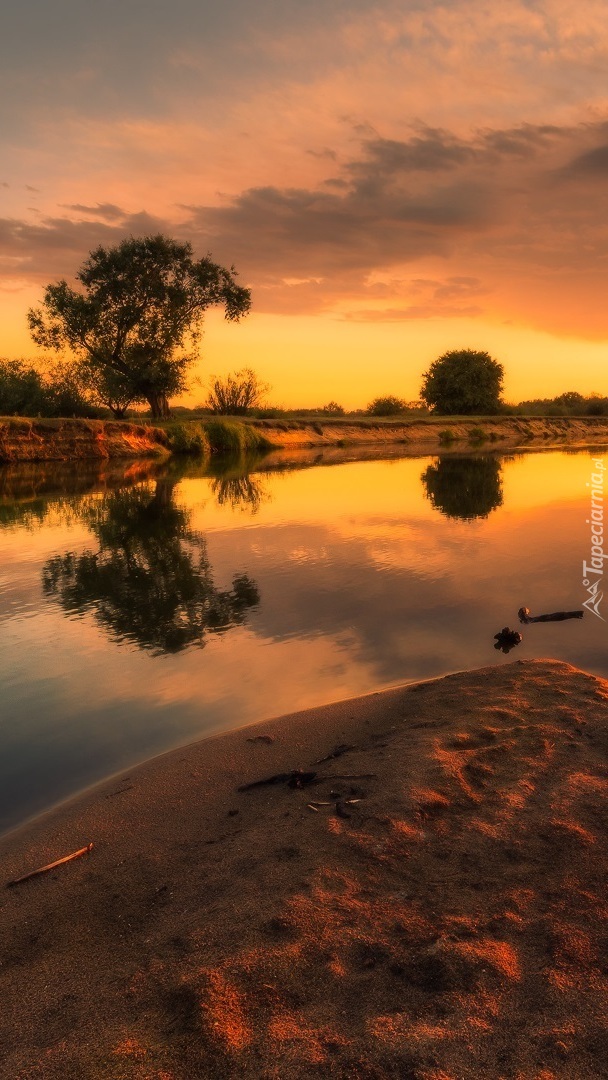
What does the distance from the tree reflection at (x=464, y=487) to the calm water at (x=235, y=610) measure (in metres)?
0.27

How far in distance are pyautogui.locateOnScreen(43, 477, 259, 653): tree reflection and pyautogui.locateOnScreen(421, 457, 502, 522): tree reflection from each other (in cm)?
777

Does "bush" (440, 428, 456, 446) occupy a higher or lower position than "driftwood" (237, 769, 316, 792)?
higher

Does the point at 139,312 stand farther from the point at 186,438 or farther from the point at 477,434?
the point at 477,434

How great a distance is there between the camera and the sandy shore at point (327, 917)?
256cm

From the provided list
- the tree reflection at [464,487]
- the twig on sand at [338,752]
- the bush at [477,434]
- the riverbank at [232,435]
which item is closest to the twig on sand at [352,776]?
the twig on sand at [338,752]

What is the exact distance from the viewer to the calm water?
20.0ft

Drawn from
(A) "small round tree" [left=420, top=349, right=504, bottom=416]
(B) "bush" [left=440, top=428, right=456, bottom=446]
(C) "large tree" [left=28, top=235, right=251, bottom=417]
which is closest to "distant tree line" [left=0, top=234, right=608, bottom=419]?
(C) "large tree" [left=28, top=235, right=251, bottom=417]

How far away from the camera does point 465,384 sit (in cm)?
8925

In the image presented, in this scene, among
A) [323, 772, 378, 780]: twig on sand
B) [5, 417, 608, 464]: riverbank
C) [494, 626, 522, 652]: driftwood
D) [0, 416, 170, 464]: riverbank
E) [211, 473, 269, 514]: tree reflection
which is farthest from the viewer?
[5, 417, 608, 464]: riverbank

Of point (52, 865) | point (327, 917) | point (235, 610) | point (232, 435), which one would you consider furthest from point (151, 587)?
point (232, 435)

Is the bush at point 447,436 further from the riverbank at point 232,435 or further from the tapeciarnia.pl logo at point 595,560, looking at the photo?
the tapeciarnia.pl logo at point 595,560

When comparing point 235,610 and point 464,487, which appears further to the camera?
point 464,487

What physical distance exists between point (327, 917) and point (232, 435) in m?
47.3

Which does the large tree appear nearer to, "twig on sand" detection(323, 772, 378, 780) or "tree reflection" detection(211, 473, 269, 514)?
"tree reflection" detection(211, 473, 269, 514)
